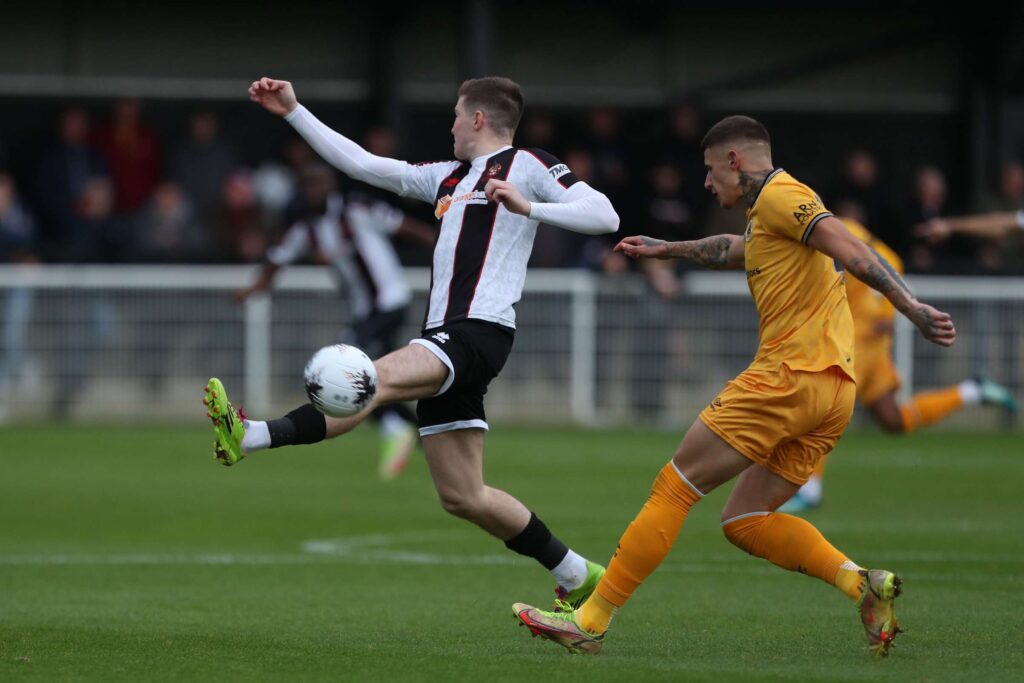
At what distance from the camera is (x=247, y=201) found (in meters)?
20.9

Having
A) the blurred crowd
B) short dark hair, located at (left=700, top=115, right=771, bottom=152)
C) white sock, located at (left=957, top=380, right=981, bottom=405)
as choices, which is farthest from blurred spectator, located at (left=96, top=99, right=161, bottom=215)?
short dark hair, located at (left=700, top=115, right=771, bottom=152)

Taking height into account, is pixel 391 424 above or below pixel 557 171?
below

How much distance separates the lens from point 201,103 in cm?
2441

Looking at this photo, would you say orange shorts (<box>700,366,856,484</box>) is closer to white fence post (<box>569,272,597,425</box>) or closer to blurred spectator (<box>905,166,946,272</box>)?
white fence post (<box>569,272,597,425</box>)

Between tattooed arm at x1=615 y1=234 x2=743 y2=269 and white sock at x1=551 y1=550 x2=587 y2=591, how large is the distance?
1.33 m

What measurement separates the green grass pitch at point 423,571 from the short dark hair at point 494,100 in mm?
2163

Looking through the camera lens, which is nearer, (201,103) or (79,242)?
(79,242)

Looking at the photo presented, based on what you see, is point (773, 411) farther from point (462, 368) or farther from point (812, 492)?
point (812, 492)

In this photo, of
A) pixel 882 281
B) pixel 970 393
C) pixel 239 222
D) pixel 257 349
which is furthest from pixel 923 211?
pixel 882 281

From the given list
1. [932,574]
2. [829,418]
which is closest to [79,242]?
[932,574]

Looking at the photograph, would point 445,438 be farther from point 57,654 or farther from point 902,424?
point 902,424

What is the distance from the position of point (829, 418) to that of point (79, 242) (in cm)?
1426

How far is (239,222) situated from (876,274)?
14.8 metres

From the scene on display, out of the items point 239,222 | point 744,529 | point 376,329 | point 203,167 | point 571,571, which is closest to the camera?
point 744,529
